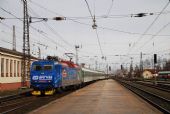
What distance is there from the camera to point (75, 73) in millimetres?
43969

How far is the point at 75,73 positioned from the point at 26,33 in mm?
7468

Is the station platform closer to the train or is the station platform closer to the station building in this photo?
the train

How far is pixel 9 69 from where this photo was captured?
45344 mm

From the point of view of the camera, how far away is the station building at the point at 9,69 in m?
41.9

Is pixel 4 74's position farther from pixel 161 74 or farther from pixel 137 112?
pixel 161 74

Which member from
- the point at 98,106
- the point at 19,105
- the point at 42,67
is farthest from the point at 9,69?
the point at 98,106

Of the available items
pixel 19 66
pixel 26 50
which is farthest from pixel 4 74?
pixel 19 66

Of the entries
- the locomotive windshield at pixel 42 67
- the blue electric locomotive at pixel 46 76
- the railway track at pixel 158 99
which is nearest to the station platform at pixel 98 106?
the railway track at pixel 158 99

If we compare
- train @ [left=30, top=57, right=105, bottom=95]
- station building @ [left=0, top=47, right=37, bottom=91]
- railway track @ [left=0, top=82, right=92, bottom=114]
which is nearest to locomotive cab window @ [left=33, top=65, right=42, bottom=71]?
train @ [left=30, top=57, right=105, bottom=95]

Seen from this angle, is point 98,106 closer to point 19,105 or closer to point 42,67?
point 19,105

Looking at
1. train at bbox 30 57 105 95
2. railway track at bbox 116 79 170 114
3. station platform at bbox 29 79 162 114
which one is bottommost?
railway track at bbox 116 79 170 114

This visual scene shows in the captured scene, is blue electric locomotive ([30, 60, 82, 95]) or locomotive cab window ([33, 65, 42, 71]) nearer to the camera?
blue electric locomotive ([30, 60, 82, 95])

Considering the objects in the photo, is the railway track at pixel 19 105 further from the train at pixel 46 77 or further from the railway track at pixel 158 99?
→ the railway track at pixel 158 99

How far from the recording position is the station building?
41897 mm
